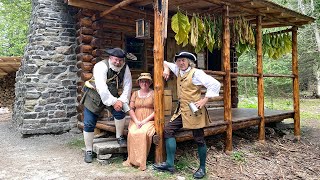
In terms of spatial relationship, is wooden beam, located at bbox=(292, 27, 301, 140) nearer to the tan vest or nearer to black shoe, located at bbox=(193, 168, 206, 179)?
black shoe, located at bbox=(193, 168, 206, 179)

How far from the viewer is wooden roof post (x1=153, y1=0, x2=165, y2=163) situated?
4.82 m

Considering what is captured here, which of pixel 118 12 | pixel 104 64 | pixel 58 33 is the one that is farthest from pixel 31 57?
pixel 104 64

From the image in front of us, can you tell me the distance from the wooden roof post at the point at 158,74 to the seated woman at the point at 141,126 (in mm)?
176

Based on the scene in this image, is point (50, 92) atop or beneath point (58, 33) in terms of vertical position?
beneath

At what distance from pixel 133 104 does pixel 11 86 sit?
33.6ft

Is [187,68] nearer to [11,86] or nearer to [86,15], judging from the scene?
[86,15]

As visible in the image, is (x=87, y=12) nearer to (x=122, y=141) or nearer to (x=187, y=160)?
(x=122, y=141)

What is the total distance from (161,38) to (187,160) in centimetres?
231

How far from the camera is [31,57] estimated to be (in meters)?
7.32

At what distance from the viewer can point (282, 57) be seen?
2141 centimetres

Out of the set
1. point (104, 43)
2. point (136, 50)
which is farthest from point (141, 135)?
point (136, 50)

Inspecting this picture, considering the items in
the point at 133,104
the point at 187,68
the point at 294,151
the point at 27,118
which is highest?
the point at 187,68

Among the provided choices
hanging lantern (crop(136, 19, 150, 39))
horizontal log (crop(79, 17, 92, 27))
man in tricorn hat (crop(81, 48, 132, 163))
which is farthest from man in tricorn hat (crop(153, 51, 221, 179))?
horizontal log (crop(79, 17, 92, 27))

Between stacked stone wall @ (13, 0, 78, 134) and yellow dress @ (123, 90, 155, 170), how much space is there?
3.14 m
